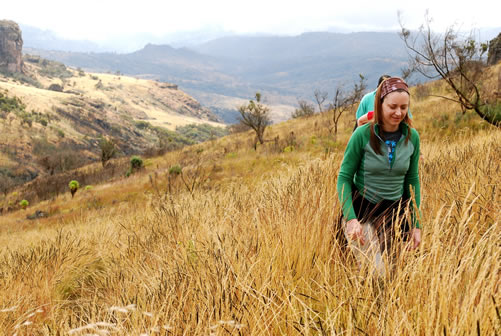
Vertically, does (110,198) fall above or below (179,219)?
below

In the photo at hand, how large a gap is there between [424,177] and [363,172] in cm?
156

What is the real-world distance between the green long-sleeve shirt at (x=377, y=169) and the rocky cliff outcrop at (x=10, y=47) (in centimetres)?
15103

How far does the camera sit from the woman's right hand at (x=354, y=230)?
180 centimetres

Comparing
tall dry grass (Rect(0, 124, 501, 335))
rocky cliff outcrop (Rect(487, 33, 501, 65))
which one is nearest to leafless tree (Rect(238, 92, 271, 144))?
tall dry grass (Rect(0, 124, 501, 335))

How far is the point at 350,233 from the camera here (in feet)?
5.95

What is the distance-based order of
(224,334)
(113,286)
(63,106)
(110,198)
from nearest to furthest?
(224,334) < (113,286) < (110,198) < (63,106)

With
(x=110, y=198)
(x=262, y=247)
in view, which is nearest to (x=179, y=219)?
(x=262, y=247)

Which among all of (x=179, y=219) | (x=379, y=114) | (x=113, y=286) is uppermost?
(x=379, y=114)

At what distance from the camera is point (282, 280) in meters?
1.62

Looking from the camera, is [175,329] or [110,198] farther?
[110,198]

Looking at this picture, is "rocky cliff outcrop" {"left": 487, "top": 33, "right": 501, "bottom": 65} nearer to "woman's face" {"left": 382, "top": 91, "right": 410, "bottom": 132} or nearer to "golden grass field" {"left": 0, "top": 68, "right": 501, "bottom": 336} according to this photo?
"golden grass field" {"left": 0, "top": 68, "right": 501, "bottom": 336}

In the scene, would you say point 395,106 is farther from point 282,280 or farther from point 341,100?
point 341,100

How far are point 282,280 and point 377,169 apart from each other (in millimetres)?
961

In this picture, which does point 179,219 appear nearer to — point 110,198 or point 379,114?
point 379,114
